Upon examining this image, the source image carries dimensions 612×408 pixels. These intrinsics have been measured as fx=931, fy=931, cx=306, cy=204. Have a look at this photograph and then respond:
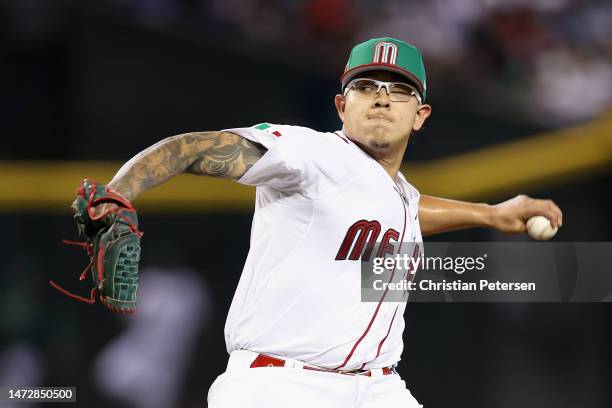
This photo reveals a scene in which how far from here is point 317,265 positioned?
2.52 metres

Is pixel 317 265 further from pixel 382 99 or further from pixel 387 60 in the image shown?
pixel 387 60

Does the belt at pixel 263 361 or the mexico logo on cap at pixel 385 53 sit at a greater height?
Result: the mexico logo on cap at pixel 385 53

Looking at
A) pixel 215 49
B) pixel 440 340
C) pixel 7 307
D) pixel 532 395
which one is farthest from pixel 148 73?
pixel 532 395

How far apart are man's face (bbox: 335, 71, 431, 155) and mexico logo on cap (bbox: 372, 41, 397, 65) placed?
41 mm

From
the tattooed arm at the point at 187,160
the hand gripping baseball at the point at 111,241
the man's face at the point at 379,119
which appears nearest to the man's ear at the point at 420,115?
the man's face at the point at 379,119

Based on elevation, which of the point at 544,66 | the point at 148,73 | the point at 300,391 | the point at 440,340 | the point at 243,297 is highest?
the point at 544,66

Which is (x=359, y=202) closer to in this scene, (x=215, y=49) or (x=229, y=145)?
(x=229, y=145)

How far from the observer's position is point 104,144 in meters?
5.93

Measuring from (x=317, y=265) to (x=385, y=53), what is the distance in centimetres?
71

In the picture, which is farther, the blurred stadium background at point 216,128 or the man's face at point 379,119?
the blurred stadium background at point 216,128

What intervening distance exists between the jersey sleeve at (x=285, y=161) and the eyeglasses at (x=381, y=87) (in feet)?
1.48

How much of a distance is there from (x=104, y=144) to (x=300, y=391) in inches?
148

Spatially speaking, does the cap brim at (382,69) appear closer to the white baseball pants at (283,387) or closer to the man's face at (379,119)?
the man's face at (379,119)

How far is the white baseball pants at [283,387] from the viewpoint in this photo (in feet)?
8.17
